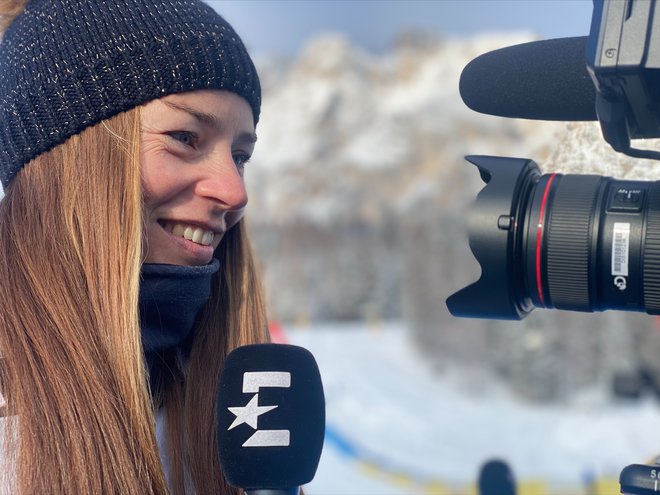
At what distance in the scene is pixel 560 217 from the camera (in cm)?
77

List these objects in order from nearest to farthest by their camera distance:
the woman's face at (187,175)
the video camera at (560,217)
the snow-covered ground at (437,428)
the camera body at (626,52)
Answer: the camera body at (626,52) < the video camera at (560,217) < the woman's face at (187,175) < the snow-covered ground at (437,428)

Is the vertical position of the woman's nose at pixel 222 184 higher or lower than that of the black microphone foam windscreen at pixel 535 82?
lower

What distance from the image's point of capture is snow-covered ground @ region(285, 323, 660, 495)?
6.00 ft

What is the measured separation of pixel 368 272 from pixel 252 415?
883 cm

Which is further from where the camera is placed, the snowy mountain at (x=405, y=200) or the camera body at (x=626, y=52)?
the snowy mountain at (x=405, y=200)

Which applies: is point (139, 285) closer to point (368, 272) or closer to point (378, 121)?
point (368, 272)

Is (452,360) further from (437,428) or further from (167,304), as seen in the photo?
(167,304)

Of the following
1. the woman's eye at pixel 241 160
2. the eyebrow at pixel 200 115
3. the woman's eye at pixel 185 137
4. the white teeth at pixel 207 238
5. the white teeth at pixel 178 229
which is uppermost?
the eyebrow at pixel 200 115

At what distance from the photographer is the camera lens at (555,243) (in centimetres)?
75

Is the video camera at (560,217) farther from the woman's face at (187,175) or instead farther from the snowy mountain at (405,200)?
the woman's face at (187,175)

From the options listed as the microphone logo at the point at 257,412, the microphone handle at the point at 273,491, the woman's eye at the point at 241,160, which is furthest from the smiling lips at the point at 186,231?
the microphone handle at the point at 273,491

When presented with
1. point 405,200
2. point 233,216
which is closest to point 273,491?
point 233,216

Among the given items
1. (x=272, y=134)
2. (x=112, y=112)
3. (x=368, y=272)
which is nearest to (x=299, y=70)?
(x=272, y=134)

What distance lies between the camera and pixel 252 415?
2.34ft
